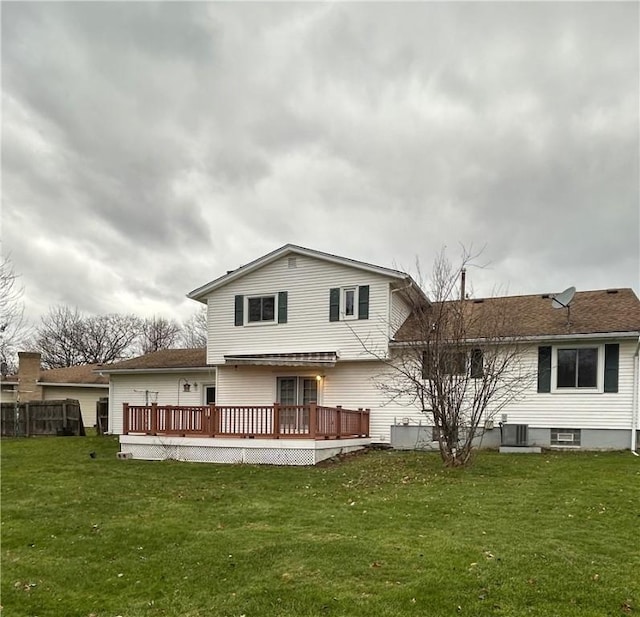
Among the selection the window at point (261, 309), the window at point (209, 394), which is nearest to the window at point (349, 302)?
the window at point (261, 309)

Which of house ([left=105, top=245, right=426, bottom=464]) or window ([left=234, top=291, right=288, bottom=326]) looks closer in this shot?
house ([left=105, top=245, right=426, bottom=464])

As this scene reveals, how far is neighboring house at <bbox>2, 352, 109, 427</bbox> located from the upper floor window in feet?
39.5

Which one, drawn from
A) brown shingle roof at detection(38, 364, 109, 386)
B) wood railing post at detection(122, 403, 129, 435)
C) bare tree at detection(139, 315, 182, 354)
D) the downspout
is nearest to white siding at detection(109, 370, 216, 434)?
Answer: brown shingle roof at detection(38, 364, 109, 386)

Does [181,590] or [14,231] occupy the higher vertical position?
[14,231]

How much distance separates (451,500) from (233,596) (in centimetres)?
449

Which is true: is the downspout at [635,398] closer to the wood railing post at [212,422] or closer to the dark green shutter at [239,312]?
the wood railing post at [212,422]

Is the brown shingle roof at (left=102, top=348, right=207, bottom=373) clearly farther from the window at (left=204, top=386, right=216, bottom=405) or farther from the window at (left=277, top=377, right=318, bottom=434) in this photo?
the window at (left=277, top=377, right=318, bottom=434)

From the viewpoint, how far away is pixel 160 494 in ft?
30.6

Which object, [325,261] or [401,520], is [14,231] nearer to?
[325,261]

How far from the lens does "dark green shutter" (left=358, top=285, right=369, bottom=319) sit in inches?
631

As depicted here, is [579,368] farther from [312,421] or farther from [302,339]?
[302,339]

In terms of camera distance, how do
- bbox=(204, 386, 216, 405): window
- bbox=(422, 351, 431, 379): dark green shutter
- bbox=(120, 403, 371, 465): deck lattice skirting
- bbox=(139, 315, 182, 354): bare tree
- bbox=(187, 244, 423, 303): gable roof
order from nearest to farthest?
bbox=(422, 351, 431, 379): dark green shutter → bbox=(120, 403, 371, 465): deck lattice skirting → bbox=(187, 244, 423, 303): gable roof → bbox=(204, 386, 216, 405): window → bbox=(139, 315, 182, 354): bare tree

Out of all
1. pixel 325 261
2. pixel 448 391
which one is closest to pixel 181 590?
pixel 448 391

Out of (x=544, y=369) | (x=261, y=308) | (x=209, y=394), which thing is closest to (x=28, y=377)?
(x=209, y=394)
